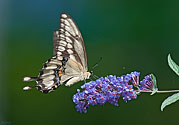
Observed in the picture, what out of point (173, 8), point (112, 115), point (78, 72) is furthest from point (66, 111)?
point (173, 8)

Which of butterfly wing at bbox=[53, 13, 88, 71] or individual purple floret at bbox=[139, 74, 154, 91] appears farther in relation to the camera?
butterfly wing at bbox=[53, 13, 88, 71]

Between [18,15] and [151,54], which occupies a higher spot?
[18,15]

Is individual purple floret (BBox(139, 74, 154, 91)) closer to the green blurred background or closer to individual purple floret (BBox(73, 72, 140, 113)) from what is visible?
individual purple floret (BBox(73, 72, 140, 113))

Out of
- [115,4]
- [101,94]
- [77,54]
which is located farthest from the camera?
[115,4]

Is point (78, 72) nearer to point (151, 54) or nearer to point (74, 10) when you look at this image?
point (151, 54)

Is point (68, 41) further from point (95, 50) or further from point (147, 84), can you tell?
point (95, 50)

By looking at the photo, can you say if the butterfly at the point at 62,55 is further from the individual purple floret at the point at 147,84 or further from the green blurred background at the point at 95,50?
the green blurred background at the point at 95,50

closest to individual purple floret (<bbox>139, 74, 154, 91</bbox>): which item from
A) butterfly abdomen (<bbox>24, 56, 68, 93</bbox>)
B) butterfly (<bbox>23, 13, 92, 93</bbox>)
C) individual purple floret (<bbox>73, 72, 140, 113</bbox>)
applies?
individual purple floret (<bbox>73, 72, 140, 113</bbox>)
